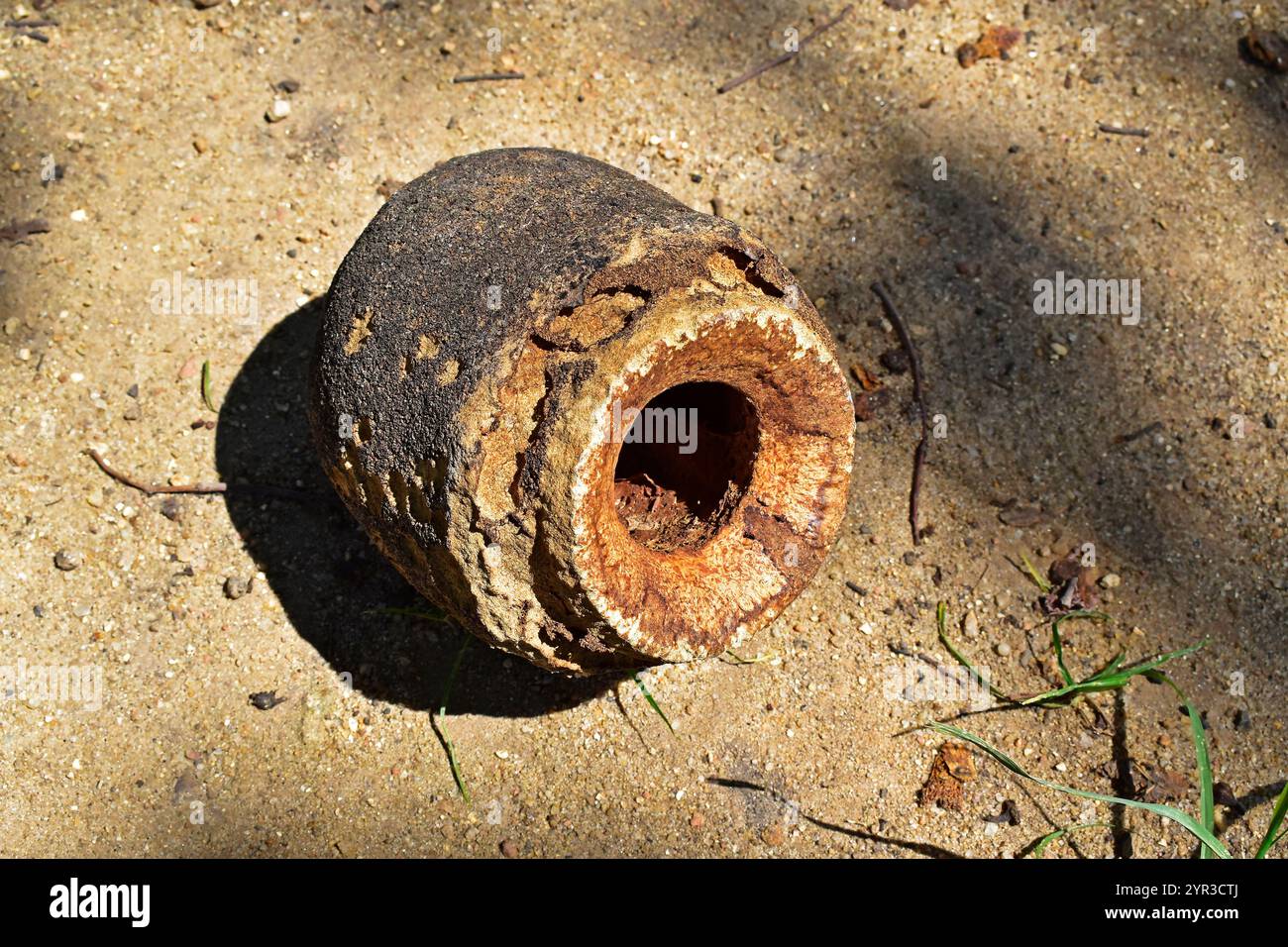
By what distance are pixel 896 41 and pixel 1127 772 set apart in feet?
8.37

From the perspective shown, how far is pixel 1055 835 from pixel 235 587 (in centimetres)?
231

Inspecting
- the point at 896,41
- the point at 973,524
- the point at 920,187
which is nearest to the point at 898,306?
the point at 920,187

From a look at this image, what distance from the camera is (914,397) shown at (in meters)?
3.50

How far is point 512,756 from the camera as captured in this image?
305 cm

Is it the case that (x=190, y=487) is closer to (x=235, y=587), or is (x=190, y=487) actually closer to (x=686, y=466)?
(x=235, y=587)

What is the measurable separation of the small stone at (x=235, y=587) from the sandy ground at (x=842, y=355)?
2 cm

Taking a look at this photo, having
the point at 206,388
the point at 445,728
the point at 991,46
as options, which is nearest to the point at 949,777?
the point at 445,728

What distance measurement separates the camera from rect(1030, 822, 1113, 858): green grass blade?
2.96 meters

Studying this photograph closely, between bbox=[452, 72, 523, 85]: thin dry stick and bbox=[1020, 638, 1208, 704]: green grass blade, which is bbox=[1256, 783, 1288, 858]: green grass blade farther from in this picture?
bbox=[452, 72, 523, 85]: thin dry stick

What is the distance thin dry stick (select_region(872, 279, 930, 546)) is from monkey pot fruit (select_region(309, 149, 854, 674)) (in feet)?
2.39

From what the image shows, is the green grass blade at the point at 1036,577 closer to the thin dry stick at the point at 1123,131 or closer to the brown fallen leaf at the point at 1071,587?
the brown fallen leaf at the point at 1071,587

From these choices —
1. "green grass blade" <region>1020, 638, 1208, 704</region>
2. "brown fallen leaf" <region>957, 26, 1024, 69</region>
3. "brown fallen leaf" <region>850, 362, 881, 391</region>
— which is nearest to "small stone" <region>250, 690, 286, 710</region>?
"brown fallen leaf" <region>850, 362, 881, 391</region>

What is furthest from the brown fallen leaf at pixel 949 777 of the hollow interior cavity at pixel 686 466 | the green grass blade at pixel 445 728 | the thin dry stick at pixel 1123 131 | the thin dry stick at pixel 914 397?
the thin dry stick at pixel 1123 131

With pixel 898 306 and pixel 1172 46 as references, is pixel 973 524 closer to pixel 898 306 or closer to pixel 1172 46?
pixel 898 306
